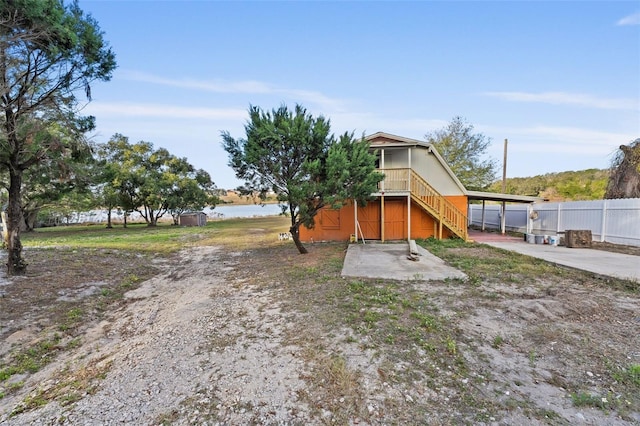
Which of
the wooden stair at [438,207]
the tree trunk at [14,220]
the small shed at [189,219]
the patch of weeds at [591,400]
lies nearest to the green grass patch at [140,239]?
the tree trunk at [14,220]

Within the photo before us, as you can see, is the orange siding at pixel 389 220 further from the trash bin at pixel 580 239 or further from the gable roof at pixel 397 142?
the trash bin at pixel 580 239

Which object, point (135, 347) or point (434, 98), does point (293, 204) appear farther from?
point (434, 98)

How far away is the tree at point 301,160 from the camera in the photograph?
8328 millimetres

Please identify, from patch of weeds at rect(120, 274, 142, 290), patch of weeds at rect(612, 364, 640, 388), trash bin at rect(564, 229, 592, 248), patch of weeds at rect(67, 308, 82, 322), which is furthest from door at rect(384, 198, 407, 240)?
patch of weeds at rect(67, 308, 82, 322)

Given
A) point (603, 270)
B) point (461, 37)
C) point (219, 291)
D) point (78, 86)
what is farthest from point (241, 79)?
point (603, 270)

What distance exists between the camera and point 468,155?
24266 millimetres

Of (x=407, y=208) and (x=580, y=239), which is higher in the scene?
(x=407, y=208)

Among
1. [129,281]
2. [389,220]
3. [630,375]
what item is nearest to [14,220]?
[129,281]

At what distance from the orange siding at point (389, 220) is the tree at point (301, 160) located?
3.37m

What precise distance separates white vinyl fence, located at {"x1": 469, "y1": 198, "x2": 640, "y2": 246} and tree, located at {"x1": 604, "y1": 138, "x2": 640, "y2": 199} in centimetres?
243

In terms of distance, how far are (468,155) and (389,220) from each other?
16350mm

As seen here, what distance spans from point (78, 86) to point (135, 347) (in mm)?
6536

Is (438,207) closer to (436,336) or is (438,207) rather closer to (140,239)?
(436,336)

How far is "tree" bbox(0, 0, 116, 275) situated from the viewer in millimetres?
5059
